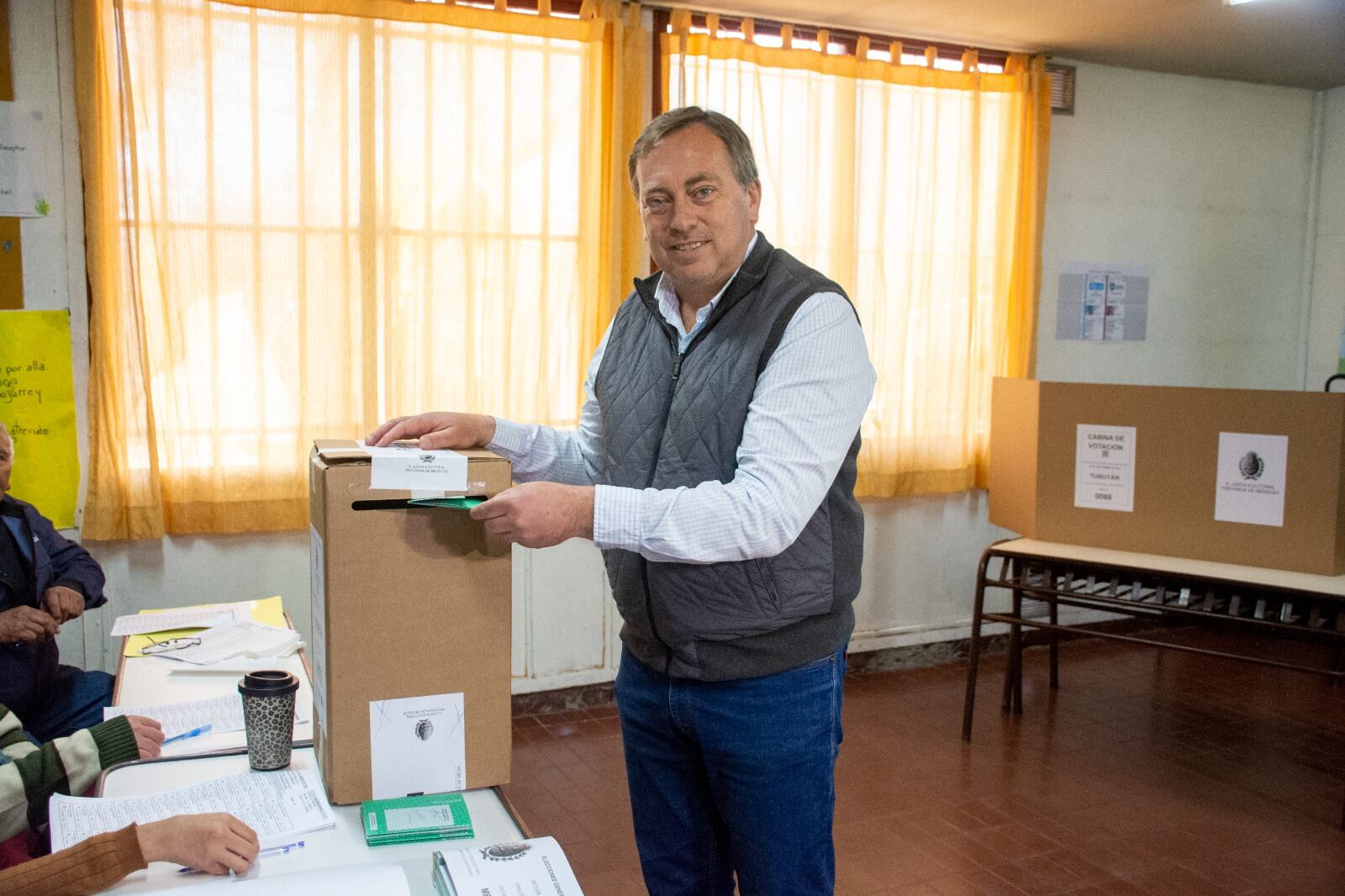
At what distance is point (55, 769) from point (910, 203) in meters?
3.71

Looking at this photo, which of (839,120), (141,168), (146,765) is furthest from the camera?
(839,120)

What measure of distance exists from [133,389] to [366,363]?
0.70 m

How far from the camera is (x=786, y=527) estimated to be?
1.50 meters

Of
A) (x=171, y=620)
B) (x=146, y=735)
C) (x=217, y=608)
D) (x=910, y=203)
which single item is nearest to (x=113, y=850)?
(x=146, y=735)

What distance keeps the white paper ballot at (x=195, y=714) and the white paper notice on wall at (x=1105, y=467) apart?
9.13ft

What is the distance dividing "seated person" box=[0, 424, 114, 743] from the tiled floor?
4.05 ft

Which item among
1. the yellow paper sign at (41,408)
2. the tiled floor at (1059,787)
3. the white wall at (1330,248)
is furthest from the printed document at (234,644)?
the white wall at (1330,248)

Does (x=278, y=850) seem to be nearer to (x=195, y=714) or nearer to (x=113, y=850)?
(x=113, y=850)

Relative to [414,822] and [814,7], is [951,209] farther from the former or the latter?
[414,822]

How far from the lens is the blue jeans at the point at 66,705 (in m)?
2.52

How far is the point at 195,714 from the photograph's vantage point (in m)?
1.88

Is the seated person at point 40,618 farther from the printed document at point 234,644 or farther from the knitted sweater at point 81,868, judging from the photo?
the knitted sweater at point 81,868

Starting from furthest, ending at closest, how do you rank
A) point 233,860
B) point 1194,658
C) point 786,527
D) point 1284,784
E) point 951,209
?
point 1194,658 < point 951,209 < point 1284,784 < point 786,527 < point 233,860

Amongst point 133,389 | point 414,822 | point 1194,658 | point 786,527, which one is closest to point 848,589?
point 786,527
